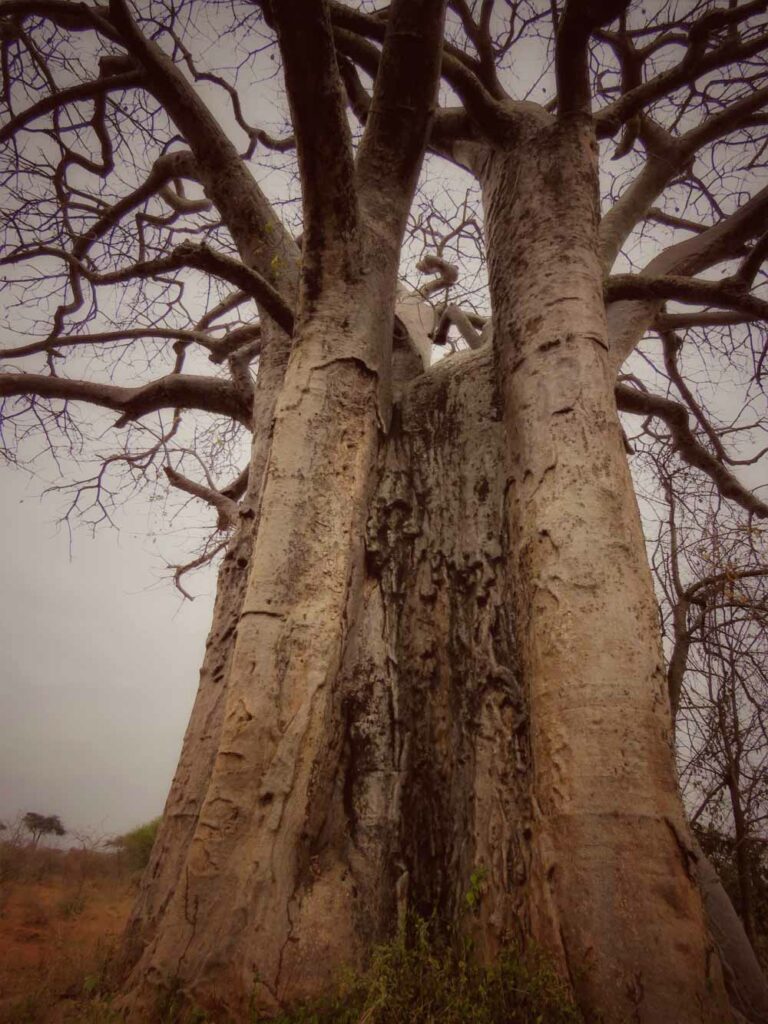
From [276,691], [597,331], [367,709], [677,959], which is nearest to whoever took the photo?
[677,959]

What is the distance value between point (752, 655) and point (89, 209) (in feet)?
17.5

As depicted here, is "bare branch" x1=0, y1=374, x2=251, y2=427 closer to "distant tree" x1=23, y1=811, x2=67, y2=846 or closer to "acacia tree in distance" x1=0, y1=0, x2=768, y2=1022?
"acacia tree in distance" x1=0, y1=0, x2=768, y2=1022

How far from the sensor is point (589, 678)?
1418 millimetres

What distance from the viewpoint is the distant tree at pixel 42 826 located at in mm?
12391

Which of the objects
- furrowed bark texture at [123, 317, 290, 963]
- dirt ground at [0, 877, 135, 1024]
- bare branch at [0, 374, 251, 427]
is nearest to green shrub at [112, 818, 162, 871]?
dirt ground at [0, 877, 135, 1024]

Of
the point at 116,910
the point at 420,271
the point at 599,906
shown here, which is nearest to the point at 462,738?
the point at 599,906

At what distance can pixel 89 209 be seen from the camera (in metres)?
3.82

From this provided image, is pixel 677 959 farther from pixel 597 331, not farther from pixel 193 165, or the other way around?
pixel 193 165

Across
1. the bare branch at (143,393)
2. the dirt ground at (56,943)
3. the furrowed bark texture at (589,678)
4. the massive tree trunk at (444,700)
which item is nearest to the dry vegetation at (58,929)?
the dirt ground at (56,943)

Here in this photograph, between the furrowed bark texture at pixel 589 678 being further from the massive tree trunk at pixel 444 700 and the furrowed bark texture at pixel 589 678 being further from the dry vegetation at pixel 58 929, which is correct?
the dry vegetation at pixel 58 929

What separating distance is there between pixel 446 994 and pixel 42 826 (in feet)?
52.5

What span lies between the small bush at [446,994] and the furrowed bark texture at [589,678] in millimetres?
70

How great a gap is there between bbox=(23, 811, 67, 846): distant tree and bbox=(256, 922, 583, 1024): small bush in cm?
1413

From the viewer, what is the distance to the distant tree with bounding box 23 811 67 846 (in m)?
12.4
